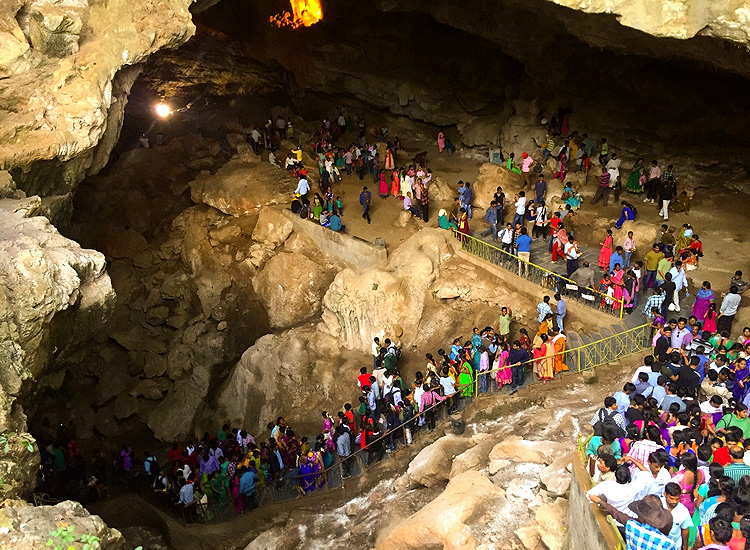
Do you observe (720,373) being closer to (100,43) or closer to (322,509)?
(322,509)

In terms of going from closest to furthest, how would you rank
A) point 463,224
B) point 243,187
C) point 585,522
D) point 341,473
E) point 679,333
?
1. point 585,522
2. point 679,333
3. point 341,473
4. point 463,224
5. point 243,187

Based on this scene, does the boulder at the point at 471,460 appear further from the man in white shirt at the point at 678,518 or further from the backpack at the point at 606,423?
the man in white shirt at the point at 678,518

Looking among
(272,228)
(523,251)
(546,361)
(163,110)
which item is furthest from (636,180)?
(163,110)

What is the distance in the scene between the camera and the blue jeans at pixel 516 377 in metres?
14.1

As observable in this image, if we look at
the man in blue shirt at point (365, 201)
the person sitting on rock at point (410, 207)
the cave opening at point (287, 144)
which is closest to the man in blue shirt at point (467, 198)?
the person sitting on rock at point (410, 207)

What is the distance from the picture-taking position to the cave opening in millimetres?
20203

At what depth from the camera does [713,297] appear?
46.9 feet

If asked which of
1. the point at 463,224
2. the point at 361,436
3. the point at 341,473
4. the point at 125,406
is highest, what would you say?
the point at 463,224

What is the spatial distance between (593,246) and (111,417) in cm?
1602

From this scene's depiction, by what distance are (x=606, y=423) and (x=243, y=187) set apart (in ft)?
57.3

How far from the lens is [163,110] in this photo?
2934cm

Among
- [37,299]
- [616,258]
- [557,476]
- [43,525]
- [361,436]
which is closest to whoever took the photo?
[43,525]

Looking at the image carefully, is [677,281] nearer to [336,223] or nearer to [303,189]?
[336,223]

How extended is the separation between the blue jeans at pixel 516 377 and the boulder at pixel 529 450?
8.43ft
